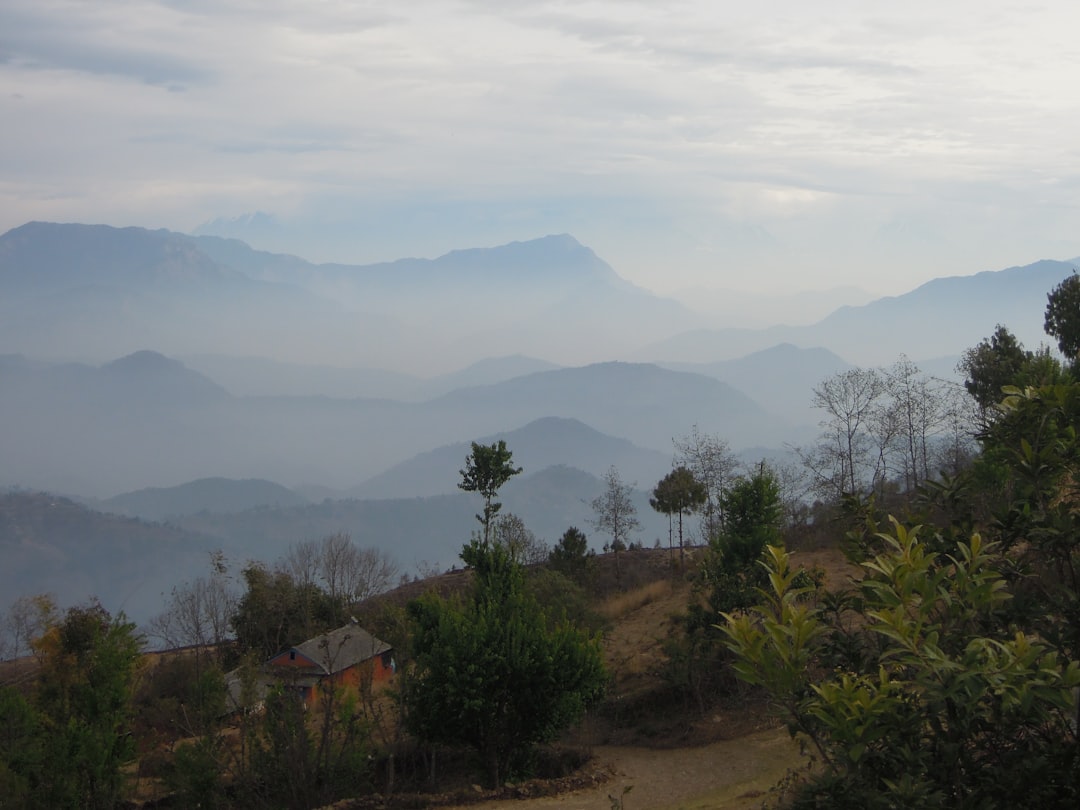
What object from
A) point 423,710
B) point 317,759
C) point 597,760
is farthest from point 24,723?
point 597,760

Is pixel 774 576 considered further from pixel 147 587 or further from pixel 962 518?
pixel 147 587

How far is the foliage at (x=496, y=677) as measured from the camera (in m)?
15.5

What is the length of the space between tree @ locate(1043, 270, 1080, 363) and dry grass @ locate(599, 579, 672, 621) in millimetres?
14700

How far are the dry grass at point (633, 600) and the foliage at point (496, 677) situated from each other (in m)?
11.9

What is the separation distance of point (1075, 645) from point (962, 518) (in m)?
1.14

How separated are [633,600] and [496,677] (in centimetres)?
1477

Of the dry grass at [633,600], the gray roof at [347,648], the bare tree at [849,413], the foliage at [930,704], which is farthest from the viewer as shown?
the bare tree at [849,413]

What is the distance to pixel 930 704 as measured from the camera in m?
4.45

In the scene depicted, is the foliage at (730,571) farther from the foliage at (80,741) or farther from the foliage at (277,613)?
the foliage at (277,613)

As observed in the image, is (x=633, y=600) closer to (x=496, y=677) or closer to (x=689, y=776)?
(x=689, y=776)

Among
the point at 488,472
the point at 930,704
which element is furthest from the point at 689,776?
the point at 930,704

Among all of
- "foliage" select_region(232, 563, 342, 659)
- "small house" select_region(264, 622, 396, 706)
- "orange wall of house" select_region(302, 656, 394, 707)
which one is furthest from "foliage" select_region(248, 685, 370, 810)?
"foliage" select_region(232, 563, 342, 659)

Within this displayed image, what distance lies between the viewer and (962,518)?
6.11m

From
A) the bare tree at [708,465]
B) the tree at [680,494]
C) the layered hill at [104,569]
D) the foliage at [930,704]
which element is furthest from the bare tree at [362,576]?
the layered hill at [104,569]
